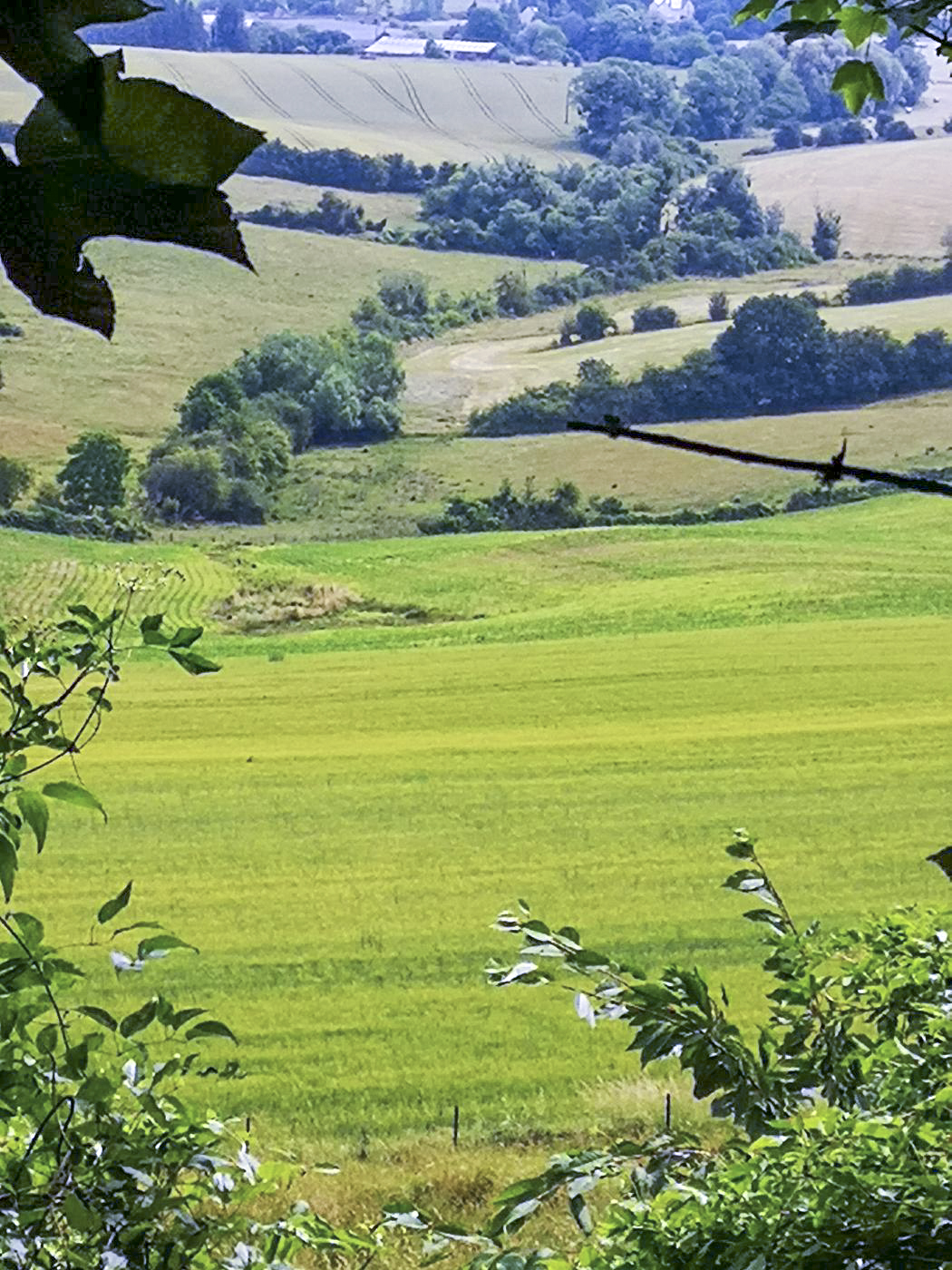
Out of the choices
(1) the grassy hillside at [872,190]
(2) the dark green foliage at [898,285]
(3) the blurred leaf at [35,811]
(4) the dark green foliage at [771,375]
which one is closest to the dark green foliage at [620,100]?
(1) the grassy hillside at [872,190]

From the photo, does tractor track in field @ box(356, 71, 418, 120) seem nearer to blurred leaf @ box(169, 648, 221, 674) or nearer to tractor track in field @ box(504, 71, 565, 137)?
tractor track in field @ box(504, 71, 565, 137)

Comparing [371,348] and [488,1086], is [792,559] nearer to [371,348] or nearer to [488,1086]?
[371,348]

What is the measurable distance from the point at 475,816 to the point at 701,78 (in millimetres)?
6248

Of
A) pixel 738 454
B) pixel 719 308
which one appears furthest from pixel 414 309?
pixel 738 454

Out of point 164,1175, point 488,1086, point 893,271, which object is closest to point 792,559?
point 893,271

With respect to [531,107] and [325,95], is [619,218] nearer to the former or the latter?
[531,107]

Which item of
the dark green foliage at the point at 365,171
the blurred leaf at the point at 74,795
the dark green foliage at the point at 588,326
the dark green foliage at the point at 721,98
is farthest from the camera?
the dark green foliage at the point at 721,98

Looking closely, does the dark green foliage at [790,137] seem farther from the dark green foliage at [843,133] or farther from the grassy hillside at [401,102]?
the grassy hillside at [401,102]

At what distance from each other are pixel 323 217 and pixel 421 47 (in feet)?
13.6

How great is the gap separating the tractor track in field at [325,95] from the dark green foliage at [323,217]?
1.74 metres

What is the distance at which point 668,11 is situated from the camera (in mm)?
11023

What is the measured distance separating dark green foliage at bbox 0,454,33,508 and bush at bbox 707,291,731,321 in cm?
307

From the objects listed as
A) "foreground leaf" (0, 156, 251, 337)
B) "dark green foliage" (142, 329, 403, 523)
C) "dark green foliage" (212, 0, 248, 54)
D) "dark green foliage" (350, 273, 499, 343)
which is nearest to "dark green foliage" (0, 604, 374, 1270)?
"foreground leaf" (0, 156, 251, 337)

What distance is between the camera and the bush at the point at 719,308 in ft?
23.3
